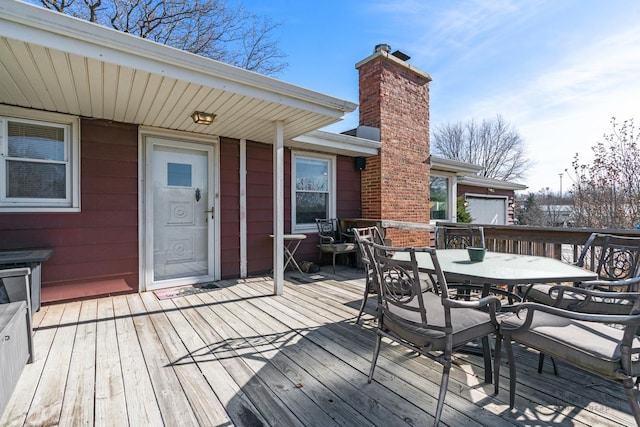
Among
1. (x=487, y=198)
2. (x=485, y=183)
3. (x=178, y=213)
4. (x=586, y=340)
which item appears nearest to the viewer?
(x=586, y=340)

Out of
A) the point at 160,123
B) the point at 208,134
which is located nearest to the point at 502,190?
the point at 208,134

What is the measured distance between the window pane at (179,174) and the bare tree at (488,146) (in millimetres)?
21576

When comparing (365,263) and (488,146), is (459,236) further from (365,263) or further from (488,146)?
(488,146)

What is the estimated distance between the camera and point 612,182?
5602mm

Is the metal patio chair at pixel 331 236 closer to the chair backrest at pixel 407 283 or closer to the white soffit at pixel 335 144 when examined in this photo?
the white soffit at pixel 335 144

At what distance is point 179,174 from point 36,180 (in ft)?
4.87

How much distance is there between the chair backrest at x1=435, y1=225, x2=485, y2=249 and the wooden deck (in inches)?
53.3

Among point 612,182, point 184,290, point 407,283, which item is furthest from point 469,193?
point 407,283

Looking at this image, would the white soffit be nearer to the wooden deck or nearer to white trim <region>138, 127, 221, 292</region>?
white trim <region>138, 127, 221, 292</region>

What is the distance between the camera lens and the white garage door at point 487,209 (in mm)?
9820

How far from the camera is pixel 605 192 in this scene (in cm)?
572

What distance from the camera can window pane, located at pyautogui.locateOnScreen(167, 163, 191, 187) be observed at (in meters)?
4.12

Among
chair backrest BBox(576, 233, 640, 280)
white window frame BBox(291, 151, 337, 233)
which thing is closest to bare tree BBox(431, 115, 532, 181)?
white window frame BBox(291, 151, 337, 233)

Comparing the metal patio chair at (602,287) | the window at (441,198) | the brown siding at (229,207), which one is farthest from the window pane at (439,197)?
the brown siding at (229,207)
